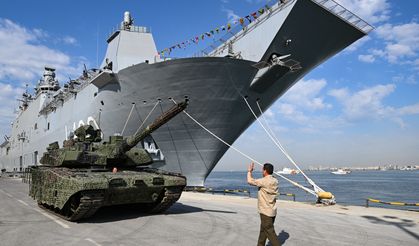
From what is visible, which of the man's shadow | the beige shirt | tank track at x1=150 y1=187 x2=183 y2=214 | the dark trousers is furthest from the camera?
tank track at x1=150 y1=187 x2=183 y2=214

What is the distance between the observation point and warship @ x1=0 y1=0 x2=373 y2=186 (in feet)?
55.7

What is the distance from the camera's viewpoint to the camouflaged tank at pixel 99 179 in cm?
799

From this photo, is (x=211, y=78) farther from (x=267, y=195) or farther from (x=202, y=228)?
(x=267, y=195)

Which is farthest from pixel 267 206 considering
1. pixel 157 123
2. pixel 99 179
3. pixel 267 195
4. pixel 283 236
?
pixel 157 123

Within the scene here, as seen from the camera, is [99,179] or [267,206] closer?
[267,206]

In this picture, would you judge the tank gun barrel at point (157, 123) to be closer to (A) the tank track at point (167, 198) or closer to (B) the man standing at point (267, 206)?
(A) the tank track at point (167, 198)

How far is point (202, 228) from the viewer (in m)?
7.65

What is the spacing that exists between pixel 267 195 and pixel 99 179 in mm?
4363

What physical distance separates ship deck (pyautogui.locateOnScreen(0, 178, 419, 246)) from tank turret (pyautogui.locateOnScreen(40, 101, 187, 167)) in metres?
1.50

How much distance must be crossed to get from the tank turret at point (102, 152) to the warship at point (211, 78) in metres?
7.20

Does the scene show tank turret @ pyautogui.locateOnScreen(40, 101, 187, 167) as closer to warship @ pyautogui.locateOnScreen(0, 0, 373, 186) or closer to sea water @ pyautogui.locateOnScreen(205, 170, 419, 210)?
warship @ pyautogui.locateOnScreen(0, 0, 373, 186)

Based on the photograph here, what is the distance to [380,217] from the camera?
9.86 m

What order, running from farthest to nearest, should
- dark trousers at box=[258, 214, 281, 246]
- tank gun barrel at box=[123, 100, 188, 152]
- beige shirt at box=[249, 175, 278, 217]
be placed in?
tank gun barrel at box=[123, 100, 188, 152]
beige shirt at box=[249, 175, 278, 217]
dark trousers at box=[258, 214, 281, 246]

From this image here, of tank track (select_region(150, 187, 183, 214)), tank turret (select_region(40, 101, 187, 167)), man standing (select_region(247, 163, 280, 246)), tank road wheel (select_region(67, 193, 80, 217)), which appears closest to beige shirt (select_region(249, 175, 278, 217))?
man standing (select_region(247, 163, 280, 246))
